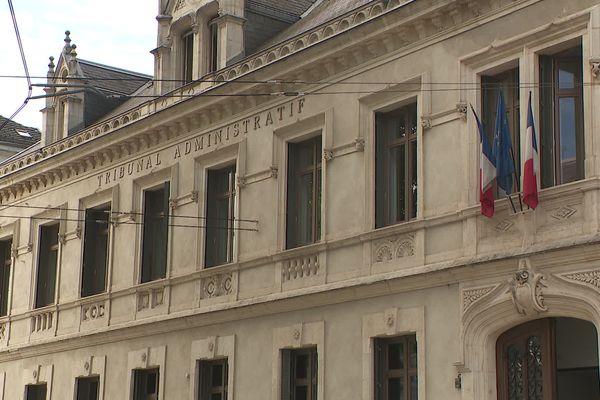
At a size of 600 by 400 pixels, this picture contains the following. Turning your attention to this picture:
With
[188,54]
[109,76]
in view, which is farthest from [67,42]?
[188,54]

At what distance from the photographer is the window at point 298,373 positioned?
24141 mm

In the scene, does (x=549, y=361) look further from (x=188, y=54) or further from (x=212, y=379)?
(x=188, y=54)

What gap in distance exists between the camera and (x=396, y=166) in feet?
76.0

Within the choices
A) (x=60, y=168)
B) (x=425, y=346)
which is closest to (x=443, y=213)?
(x=425, y=346)

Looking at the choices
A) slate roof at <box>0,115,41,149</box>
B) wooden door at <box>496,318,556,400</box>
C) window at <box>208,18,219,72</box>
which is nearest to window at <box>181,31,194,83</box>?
window at <box>208,18,219,72</box>

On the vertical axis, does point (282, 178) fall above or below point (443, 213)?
above

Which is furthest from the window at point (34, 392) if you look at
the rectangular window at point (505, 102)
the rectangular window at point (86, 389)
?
the rectangular window at point (505, 102)

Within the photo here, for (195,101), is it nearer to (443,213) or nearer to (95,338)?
(95,338)

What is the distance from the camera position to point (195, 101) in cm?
2788

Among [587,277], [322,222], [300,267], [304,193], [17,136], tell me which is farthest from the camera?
[17,136]

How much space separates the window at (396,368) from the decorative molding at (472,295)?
156 centimetres

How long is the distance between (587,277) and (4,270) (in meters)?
21.4

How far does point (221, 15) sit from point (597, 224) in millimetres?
12213

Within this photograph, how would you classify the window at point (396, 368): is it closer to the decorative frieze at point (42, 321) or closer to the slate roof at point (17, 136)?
the decorative frieze at point (42, 321)
